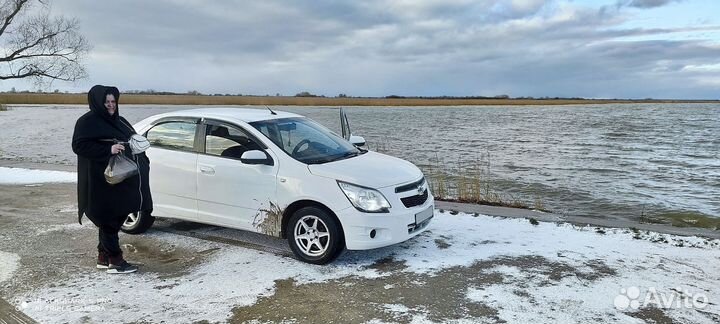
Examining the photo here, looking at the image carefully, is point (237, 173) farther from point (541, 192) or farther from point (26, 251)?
point (541, 192)

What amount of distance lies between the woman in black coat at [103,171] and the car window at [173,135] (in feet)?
3.33

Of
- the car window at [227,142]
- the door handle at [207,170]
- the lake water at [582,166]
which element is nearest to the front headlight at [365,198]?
the car window at [227,142]

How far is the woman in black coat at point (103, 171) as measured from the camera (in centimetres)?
484

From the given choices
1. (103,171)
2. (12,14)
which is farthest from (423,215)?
(12,14)

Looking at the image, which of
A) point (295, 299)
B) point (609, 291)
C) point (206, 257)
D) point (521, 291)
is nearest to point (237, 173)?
point (206, 257)

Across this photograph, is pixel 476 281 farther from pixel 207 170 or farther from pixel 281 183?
pixel 207 170

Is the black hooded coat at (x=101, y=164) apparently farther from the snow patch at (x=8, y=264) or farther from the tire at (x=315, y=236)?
the tire at (x=315, y=236)

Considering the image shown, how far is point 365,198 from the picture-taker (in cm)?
538

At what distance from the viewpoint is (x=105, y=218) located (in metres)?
5.07

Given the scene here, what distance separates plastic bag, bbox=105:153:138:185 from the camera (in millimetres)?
4883

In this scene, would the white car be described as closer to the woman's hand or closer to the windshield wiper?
the windshield wiper

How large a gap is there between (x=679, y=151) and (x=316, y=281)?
80.7 ft

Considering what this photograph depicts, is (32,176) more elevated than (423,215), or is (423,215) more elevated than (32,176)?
(423,215)

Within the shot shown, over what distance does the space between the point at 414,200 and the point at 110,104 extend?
3110 millimetres
